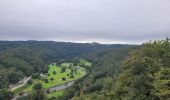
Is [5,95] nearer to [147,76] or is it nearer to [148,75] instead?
[147,76]

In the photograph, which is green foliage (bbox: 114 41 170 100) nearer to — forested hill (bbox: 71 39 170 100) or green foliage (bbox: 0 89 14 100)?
forested hill (bbox: 71 39 170 100)

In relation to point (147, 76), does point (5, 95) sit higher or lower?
lower

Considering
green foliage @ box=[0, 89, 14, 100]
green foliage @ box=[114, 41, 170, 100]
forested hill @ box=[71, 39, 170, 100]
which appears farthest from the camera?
green foliage @ box=[0, 89, 14, 100]

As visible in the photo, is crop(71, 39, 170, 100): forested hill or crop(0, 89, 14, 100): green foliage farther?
crop(0, 89, 14, 100): green foliage

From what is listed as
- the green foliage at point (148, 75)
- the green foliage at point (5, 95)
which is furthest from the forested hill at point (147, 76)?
the green foliage at point (5, 95)

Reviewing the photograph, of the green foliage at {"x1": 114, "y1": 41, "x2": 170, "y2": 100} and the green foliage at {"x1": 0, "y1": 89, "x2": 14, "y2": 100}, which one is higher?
the green foliage at {"x1": 114, "y1": 41, "x2": 170, "y2": 100}

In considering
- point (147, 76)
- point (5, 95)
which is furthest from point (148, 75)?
point (5, 95)

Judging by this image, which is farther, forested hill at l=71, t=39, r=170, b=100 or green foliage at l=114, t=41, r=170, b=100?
forested hill at l=71, t=39, r=170, b=100

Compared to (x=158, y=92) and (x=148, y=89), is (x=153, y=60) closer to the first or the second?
(x=148, y=89)

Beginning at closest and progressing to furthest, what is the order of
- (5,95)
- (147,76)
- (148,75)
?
(148,75)
(147,76)
(5,95)

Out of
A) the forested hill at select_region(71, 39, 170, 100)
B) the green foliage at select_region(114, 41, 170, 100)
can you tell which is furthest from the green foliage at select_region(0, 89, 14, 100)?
the green foliage at select_region(114, 41, 170, 100)

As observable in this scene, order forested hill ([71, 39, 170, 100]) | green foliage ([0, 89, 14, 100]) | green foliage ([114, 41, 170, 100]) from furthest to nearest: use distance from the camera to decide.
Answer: green foliage ([0, 89, 14, 100]), forested hill ([71, 39, 170, 100]), green foliage ([114, 41, 170, 100])
